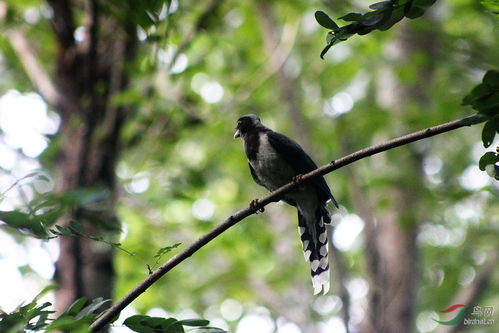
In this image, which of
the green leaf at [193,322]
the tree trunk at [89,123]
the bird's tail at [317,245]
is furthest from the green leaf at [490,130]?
the tree trunk at [89,123]

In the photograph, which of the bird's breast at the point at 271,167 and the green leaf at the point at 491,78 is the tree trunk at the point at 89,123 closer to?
the bird's breast at the point at 271,167

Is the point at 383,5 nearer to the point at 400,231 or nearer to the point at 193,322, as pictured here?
the point at 193,322

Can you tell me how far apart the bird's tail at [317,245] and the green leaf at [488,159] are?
6.68 ft

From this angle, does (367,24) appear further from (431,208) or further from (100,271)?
(431,208)

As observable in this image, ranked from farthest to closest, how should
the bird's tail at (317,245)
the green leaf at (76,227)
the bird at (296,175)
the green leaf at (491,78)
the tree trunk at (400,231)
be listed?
the tree trunk at (400,231) < the bird at (296,175) < the bird's tail at (317,245) < the green leaf at (76,227) < the green leaf at (491,78)

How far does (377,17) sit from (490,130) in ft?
1.66

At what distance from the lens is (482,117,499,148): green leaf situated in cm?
179

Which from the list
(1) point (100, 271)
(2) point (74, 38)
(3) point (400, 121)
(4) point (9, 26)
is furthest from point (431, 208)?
(4) point (9, 26)

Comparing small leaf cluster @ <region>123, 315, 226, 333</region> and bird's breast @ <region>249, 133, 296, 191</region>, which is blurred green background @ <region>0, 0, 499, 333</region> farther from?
small leaf cluster @ <region>123, 315, 226, 333</region>

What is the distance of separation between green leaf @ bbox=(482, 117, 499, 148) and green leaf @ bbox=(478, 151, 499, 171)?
0.24 feet

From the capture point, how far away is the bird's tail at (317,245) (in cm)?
400

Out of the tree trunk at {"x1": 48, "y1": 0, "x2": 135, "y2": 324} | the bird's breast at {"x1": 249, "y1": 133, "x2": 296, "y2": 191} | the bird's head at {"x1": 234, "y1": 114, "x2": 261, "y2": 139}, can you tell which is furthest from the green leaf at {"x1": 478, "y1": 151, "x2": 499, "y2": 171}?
the bird's head at {"x1": 234, "y1": 114, "x2": 261, "y2": 139}

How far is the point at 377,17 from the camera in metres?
1.80

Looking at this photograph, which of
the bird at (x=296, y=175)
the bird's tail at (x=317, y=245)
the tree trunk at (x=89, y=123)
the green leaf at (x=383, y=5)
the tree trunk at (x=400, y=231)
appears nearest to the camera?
the green leaf at (x=383, y=5)
